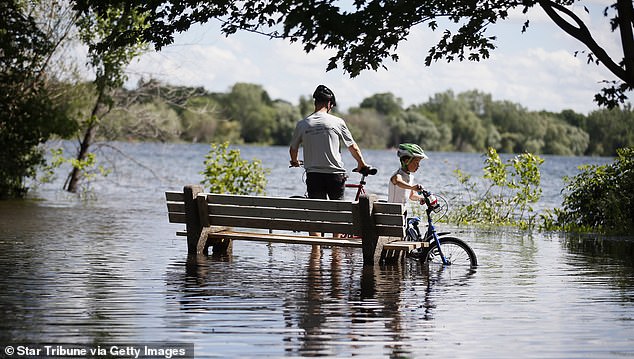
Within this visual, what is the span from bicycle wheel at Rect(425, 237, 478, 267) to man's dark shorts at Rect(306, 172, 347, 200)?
1380 millimetres

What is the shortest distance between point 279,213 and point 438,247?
6.46 ft

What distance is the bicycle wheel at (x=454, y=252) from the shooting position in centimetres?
1265

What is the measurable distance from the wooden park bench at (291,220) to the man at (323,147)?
643 mm

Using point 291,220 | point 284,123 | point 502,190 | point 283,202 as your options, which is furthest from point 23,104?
point 284,123

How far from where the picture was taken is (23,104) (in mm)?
25188

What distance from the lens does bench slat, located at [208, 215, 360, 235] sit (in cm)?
1227

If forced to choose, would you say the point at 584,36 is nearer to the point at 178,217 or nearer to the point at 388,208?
the point at 388,208

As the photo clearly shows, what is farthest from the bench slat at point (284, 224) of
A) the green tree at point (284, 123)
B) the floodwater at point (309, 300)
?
the green tree at point (284, 123)

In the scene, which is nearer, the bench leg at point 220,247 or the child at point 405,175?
the child at point 405,175

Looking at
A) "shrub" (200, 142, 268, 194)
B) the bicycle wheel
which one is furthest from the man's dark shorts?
"shrub" (200, 142, 268, 194)

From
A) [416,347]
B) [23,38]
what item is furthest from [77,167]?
[416,347]

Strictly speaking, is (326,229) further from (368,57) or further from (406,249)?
(368,57)

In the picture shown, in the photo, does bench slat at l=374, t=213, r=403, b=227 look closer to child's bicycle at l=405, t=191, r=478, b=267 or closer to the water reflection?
the water reflection

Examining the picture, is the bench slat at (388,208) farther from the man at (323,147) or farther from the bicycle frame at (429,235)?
the man at (323,147)
